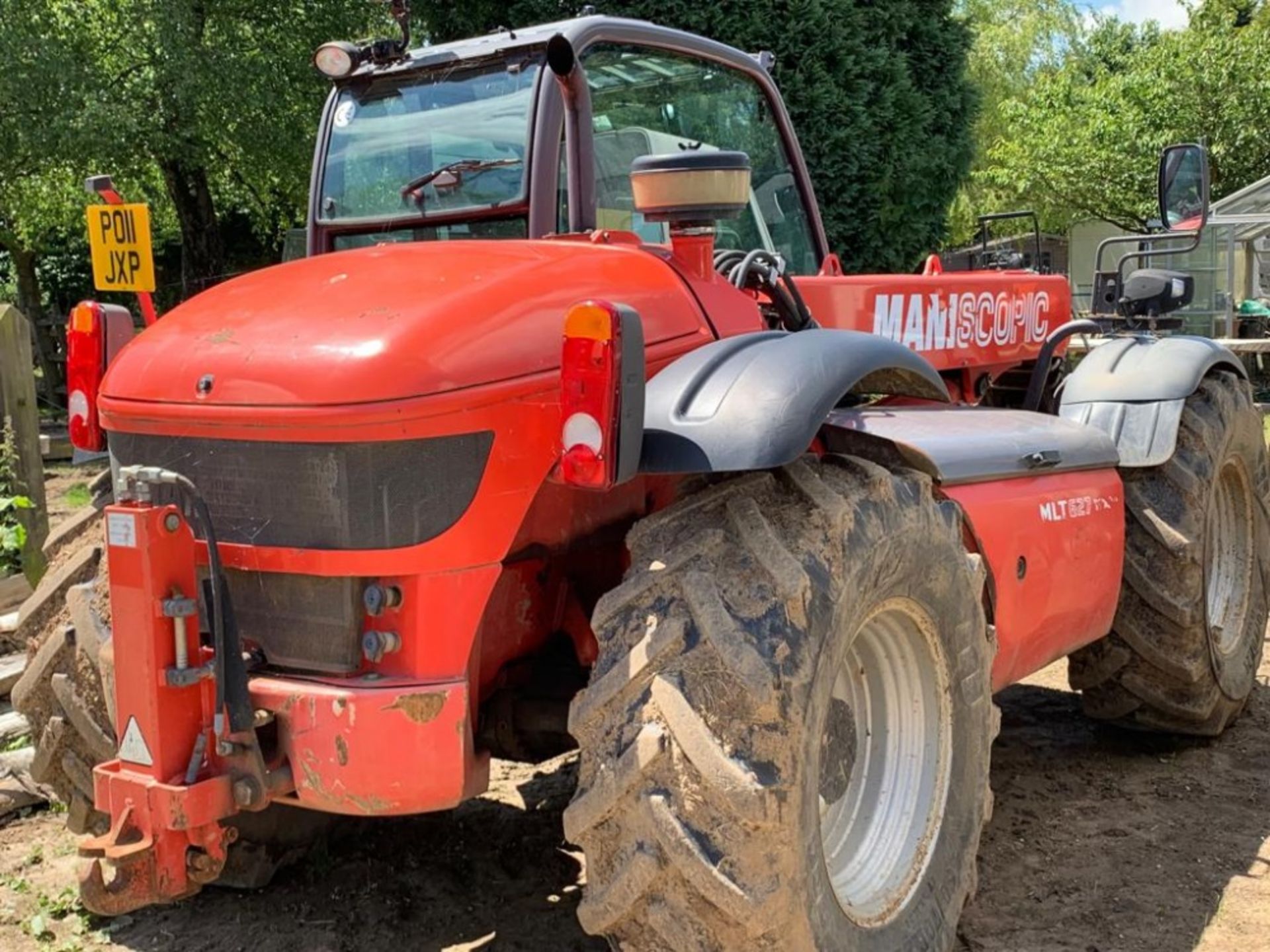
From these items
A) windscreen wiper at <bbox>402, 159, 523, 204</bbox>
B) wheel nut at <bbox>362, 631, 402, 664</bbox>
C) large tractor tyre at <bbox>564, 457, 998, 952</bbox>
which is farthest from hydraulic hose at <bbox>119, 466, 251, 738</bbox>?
windscreen wiper at <bbox>402, 159, 523, 204</bbox>

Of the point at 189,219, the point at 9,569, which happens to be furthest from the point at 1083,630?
the point at 189,219

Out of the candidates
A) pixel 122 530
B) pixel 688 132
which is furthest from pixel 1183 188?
pixel 122 530

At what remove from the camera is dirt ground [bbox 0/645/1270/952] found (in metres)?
3.37

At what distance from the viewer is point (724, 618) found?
98.2 inches

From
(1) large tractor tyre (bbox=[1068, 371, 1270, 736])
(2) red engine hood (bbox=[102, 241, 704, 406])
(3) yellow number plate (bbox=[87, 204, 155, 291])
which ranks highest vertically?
(3) yellow number plate (bbox=[87, 204, 155, 291])

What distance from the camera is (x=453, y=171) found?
3492 mm

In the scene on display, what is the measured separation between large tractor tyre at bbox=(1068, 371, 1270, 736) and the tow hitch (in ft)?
10.0

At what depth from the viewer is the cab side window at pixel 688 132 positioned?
3537mm

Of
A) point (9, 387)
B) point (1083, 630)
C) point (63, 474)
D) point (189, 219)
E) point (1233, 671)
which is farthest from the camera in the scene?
point (189, 219)

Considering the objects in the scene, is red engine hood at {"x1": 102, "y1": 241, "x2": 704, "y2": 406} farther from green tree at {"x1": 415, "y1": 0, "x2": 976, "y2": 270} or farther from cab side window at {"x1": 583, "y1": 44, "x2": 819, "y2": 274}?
green tree at {"x1": 415, "y1": 0, "x2": 976, "y2": 270}

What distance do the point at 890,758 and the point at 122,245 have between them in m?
3.08

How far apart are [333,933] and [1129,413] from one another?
301cm

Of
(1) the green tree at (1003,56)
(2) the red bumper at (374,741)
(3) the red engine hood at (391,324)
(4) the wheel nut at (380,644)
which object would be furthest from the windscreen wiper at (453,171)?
(1) the green tree at (1003,56)

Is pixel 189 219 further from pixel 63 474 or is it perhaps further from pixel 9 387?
pixel 9 387
